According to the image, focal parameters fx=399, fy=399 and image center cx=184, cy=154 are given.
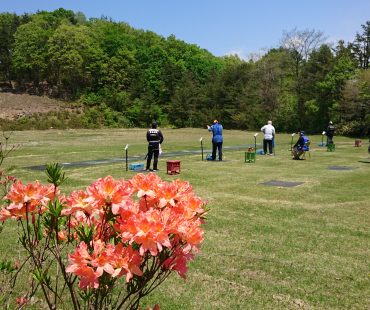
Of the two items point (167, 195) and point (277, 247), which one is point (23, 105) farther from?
point (167, 195)

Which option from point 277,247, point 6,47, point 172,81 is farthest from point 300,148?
point 6,47

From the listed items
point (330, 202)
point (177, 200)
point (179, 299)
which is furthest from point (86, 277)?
point (330, 202)

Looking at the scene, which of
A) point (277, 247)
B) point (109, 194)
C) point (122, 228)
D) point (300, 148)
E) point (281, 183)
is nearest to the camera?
point (122, 228)

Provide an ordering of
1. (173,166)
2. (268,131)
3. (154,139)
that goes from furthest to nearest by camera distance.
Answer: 1. (268,131)
2. (154,139)
3. (173,166)

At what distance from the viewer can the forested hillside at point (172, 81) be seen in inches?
1895

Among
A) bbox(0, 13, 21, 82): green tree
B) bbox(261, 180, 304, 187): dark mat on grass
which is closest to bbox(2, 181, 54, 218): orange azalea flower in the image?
bbox(261, 180, 304, 187): dark mat on grass

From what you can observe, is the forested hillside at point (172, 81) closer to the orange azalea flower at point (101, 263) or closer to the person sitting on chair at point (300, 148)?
the person sitting on chair at point (300, 148)

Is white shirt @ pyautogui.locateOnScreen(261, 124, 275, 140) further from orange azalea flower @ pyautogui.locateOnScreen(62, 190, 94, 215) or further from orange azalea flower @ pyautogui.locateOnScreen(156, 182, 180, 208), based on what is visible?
orange azalea flower @ pyautogui.locateOnScreen(62, 190, 94, 215)

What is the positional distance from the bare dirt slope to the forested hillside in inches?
137

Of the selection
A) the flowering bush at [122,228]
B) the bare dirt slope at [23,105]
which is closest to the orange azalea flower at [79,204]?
the flowering bush at [122,228]

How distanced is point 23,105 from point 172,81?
23841 millimetres

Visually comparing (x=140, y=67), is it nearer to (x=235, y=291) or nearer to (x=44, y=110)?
(x=44, y=110)

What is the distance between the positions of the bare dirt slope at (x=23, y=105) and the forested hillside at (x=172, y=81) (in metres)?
3.49

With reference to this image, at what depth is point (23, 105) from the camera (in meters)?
60.5
